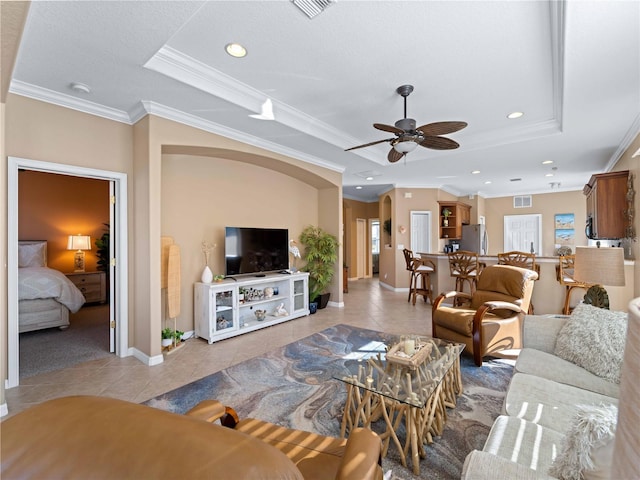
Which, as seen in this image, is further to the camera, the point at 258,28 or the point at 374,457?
the point at 258,28

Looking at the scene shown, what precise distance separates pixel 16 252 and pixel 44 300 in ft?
6.40

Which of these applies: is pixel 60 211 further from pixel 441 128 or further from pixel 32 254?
pixel 441 128

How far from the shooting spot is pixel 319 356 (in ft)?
11.0

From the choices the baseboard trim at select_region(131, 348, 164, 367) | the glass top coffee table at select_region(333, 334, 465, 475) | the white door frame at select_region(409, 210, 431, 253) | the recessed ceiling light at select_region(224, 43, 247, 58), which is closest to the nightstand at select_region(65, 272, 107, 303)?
the baseboard trim at select_region(131, 348, 164, 367)

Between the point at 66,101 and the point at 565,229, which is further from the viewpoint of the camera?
the point at 565,229

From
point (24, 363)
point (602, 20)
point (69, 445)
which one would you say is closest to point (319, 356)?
point (69, 445)

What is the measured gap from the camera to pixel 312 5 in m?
1.96

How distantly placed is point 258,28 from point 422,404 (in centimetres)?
275

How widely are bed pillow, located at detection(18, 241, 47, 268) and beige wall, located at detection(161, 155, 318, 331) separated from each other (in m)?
3.31

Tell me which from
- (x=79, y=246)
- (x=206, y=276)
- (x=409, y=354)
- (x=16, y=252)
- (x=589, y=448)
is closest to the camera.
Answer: (x=589, y=448)

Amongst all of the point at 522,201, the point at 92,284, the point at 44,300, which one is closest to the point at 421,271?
the point at 522,201

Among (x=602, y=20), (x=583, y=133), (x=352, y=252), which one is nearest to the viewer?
(x=602, y=20)

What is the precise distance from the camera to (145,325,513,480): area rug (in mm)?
1851

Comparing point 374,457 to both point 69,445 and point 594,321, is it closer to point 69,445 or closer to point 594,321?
point 69,445
